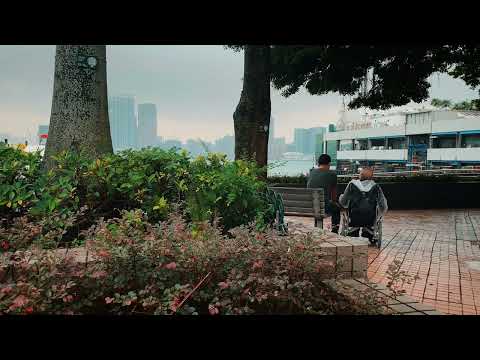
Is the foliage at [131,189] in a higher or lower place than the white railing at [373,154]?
higher

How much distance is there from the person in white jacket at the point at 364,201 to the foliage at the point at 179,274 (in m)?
3.36

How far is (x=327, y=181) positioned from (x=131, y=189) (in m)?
3.57

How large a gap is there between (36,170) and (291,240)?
259 centimetres

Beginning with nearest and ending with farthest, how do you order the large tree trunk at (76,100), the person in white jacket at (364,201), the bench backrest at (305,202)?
the large tree trunk at (76,100), the bench backrest at (305,202), the person in white jacket at (364,201)

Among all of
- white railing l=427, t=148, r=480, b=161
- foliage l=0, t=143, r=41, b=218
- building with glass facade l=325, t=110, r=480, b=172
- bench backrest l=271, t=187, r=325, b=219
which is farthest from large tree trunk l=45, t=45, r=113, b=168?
white railing l=427, t=148, r=480, b=161

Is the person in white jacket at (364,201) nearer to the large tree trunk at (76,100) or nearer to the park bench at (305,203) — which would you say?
the park bench at (305,203)

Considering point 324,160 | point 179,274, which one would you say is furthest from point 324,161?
point 179,274

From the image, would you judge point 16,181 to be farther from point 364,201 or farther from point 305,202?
point 364,201

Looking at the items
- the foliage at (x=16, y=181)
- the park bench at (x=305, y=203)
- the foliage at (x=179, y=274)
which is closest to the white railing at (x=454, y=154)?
the park bench at (x=305, y=203)

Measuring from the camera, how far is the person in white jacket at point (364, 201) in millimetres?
5828

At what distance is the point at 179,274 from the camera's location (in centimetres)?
248
